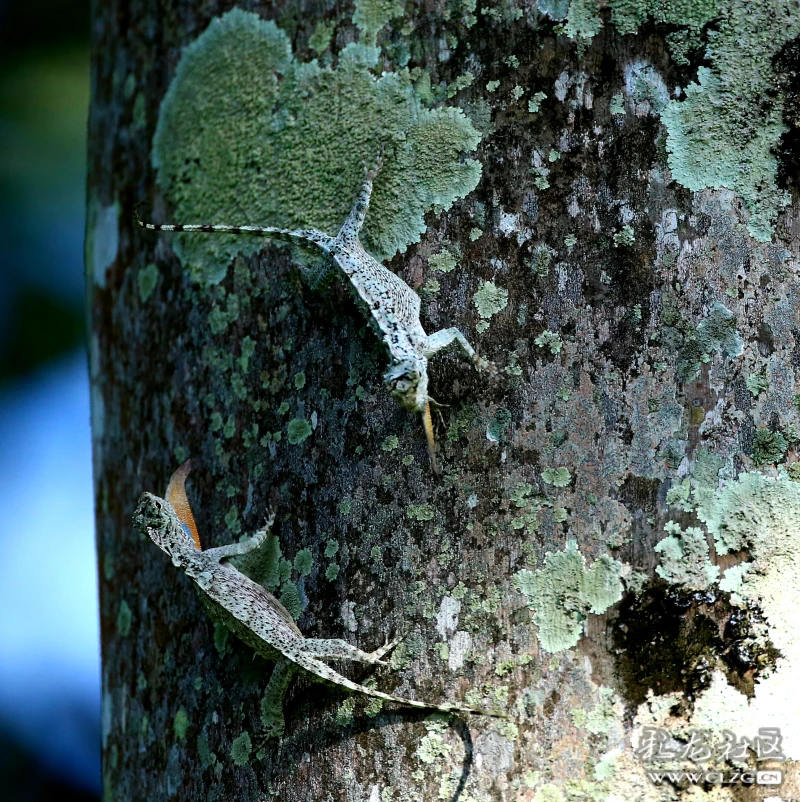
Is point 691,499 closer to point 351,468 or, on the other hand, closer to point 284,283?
point 351,468

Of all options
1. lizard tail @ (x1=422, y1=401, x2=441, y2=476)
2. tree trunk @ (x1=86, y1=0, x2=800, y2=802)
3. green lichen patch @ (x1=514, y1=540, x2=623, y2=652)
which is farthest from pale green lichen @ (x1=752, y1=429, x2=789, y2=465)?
lizard tail @ (x1=422, y1=401, x2=441, y2=476)

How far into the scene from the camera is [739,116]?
263 cm

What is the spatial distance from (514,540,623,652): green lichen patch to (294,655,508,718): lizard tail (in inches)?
9.7

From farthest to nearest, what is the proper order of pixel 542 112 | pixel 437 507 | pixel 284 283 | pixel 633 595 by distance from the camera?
pixel 284 283
pixel 542 112
pixel 437 507
pixel 633 595

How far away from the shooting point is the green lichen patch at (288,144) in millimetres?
2809

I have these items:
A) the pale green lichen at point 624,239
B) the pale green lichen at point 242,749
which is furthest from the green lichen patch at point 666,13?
the pale green lichen at point 242,749

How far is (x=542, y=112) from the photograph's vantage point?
2.68 m

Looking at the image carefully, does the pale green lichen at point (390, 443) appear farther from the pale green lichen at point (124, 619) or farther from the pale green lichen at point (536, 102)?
the pale green lichen at point (124, 619)

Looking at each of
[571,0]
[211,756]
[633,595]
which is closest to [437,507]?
[633,595]

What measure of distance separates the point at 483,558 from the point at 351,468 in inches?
19.1

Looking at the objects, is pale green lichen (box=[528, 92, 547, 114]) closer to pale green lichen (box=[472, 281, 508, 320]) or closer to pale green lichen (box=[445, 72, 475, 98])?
pale green lichen (box=[445, 72, 475, 98])

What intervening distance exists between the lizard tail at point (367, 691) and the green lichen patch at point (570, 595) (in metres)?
0.25

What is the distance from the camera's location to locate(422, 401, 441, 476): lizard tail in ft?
8.36

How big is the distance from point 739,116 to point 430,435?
4.31 feet
